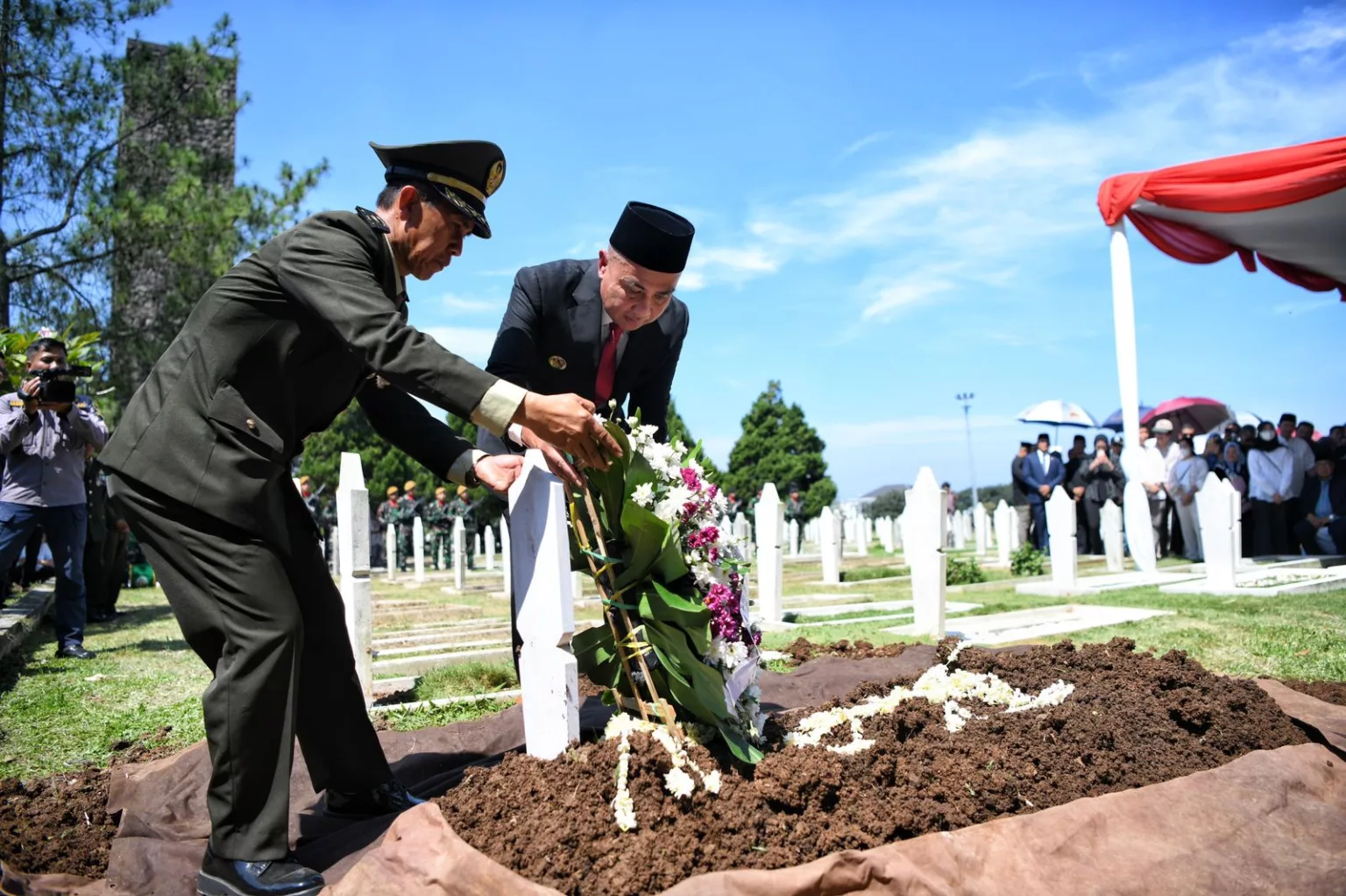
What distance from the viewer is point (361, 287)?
2496 millimetres

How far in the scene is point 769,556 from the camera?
8312 mm

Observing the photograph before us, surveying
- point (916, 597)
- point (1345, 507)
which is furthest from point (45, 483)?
point (1345, 507)

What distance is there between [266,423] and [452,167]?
0.90m

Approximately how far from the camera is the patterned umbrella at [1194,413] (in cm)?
2500

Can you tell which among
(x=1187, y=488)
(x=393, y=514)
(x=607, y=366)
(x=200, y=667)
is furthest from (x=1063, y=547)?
(x=393, y=514)

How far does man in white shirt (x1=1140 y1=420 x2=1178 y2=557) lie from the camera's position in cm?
1438

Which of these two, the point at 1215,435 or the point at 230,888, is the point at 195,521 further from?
the point at 1215,435

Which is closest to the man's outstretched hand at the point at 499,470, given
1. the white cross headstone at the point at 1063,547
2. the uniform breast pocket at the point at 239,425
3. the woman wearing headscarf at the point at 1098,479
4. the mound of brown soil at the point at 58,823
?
the uniform breast pocket at the point at 239,425

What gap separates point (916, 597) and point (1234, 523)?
15.8ft

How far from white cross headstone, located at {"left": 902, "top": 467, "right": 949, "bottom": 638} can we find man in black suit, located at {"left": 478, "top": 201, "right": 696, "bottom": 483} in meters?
3.29

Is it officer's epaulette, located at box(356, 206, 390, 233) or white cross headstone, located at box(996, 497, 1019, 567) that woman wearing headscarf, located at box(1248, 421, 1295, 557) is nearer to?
white cross headstone, located at box(996, 497, 1019, 567)

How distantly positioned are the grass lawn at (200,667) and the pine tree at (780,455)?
930 inches

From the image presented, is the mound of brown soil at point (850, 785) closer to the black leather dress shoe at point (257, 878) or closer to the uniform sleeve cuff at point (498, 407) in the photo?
the black leather dress shoe at point (257, 878)

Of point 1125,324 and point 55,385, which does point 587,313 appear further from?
point 1125,324
